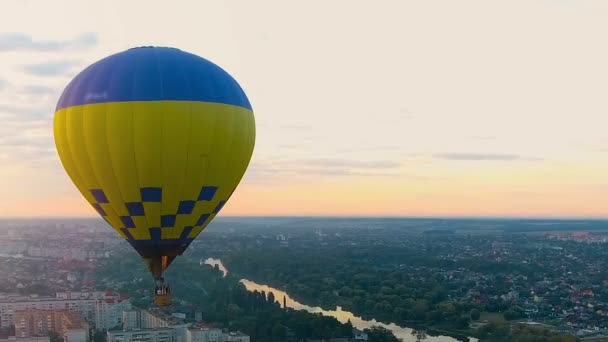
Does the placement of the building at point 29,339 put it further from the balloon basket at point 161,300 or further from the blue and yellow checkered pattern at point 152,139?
the balloon basket at point 161,300

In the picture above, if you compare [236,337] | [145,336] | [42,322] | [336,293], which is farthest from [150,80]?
[336,293]

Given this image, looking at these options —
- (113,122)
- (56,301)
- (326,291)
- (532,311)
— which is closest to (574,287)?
(532,311)

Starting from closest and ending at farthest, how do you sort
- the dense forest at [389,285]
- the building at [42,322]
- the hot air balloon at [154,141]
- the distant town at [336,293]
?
the hot air balloon at [154,141]
the building at [42,322]
the distant town at [336,293]
the dense forest at [389,285]

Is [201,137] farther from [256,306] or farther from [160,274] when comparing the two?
[256,306]

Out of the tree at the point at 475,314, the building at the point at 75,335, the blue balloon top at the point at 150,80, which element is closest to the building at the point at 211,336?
the building at the point at 75,335

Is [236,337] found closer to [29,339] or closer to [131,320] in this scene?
[131,320]

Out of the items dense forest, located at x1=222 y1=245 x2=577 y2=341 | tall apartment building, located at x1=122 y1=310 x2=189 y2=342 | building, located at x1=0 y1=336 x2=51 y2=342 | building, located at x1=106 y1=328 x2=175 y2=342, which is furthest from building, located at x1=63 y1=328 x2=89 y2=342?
dense forest, located at x1=222 y1=245 x2=577 y2=341
